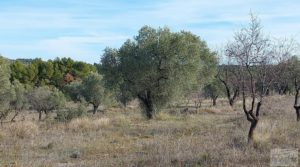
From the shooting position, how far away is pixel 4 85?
2592 cm

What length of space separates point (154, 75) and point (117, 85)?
3.10 meters

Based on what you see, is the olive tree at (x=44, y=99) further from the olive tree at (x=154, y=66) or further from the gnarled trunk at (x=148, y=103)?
the gnarled trunk at (x=148, y=103)

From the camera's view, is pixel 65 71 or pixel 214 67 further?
pixel 65 71

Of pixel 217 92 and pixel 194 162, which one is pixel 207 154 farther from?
pixel 217 92

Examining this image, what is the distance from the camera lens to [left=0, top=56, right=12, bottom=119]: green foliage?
988 inches

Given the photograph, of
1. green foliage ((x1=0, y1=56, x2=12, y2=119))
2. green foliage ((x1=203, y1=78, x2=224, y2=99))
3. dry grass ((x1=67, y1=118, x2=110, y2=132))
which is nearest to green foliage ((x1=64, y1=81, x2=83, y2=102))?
green foliage ((x1=203, y1=78, x2=224, y2=99))

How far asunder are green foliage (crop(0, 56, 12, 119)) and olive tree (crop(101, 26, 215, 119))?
6.44 meters

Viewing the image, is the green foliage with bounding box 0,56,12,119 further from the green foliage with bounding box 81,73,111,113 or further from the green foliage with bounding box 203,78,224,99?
the green foliage with bounding box 203,78,224,99

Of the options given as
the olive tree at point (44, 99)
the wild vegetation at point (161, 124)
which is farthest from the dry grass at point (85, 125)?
the olive tree at point (44, 99)

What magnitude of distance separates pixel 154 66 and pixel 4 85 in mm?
9051

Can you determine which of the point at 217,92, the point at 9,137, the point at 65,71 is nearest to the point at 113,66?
the point at 9,137

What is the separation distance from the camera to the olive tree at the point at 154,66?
2778cm

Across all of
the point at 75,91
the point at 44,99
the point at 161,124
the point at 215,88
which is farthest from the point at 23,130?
the point at 215,88

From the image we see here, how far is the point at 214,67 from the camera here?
43156mm
